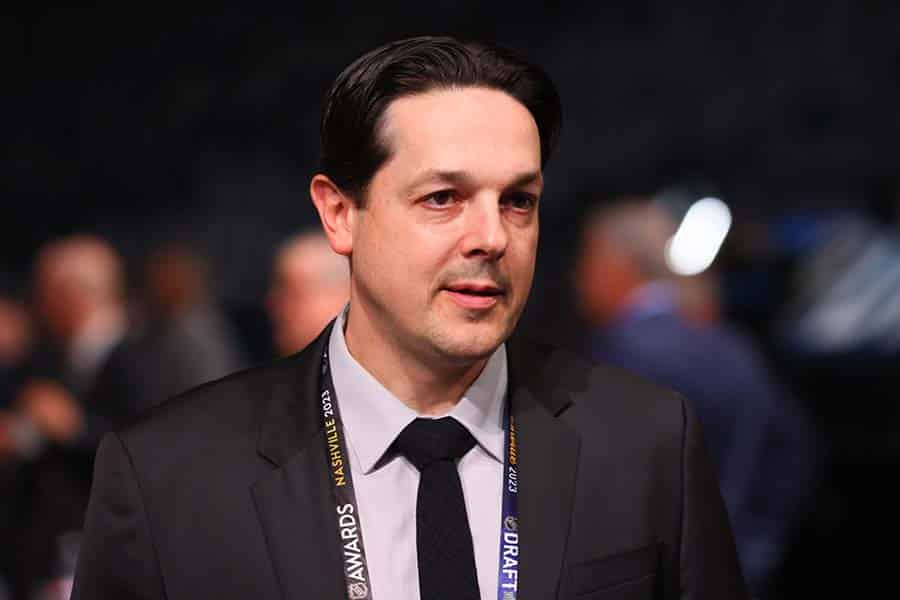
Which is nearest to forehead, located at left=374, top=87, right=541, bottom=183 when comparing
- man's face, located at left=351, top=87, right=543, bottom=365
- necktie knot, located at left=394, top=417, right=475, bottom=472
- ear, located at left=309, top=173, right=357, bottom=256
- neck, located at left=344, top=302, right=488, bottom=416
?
man's face, located at left=351, top=87, right=543, bottom=365

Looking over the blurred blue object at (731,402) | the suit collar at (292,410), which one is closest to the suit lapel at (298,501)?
the suit collar at (292,410)

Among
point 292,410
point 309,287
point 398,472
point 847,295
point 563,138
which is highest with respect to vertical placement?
point 563,138

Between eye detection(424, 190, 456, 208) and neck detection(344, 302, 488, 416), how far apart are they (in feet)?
0.66

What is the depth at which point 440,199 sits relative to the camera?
1849 mm

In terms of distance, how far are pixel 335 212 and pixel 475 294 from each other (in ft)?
0.88

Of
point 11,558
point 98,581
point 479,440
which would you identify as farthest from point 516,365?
point 11,558

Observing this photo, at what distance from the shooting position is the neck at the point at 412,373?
1.93 meters

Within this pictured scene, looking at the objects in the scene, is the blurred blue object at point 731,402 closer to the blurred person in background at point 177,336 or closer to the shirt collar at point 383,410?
the blurred person in background at point 177,336

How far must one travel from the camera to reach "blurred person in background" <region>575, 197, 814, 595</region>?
3.65 m

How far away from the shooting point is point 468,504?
1.89 meters

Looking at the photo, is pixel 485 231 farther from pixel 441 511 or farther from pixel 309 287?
pixel 309 287

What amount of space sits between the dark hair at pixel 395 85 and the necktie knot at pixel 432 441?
0.32 m

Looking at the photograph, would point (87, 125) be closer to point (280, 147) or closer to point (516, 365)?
point (280, 147)

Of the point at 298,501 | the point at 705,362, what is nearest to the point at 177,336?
the point at 705,362
